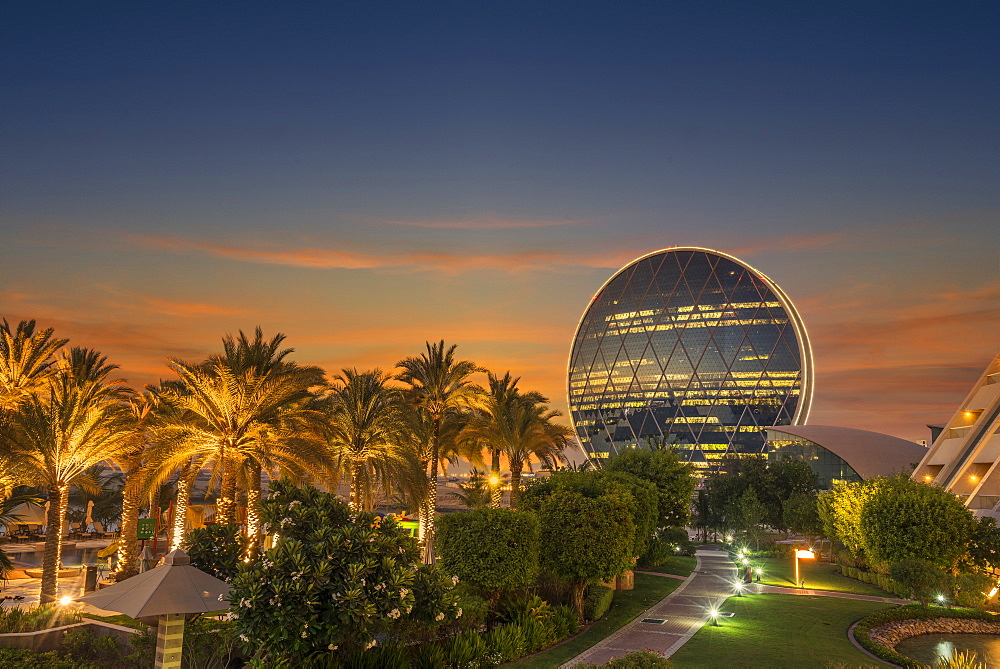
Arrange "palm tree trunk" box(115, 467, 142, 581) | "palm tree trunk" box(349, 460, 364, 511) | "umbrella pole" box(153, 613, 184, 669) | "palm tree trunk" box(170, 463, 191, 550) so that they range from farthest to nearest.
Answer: "palm tree trunk" box(349, 460, 364, 511)
"palm tree trunk" box(115, 467, 142, 581)
"palm tree trunk" box(170, 463, 191, 550)
"umbrella pole" box(153, 613, 184, 669)

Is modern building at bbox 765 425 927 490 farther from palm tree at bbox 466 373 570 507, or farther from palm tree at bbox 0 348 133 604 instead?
palm tree at bbox 0 348 133 604

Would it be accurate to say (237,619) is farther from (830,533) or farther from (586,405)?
(586,405)

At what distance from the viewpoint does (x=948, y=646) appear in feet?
70.2

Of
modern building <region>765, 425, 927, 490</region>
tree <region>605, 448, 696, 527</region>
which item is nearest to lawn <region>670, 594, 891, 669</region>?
tree <region>605, 448, 696, 527</region>

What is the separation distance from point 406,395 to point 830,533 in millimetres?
23014

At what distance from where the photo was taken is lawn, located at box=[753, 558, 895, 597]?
3206cm

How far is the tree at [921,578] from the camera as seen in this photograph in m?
24.8

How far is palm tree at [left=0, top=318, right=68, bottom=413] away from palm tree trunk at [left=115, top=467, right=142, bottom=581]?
514 cm

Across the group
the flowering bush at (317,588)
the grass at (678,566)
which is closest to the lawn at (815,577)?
the grass at (678,566)

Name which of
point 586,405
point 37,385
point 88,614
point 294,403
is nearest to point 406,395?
point 294,403

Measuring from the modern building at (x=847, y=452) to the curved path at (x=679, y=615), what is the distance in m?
43.1

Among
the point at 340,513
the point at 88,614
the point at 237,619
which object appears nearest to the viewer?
the point at 237,619

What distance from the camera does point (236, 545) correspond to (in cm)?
1619

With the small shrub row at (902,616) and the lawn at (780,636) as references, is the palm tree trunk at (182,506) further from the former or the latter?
the small shrub row at (902,616)
